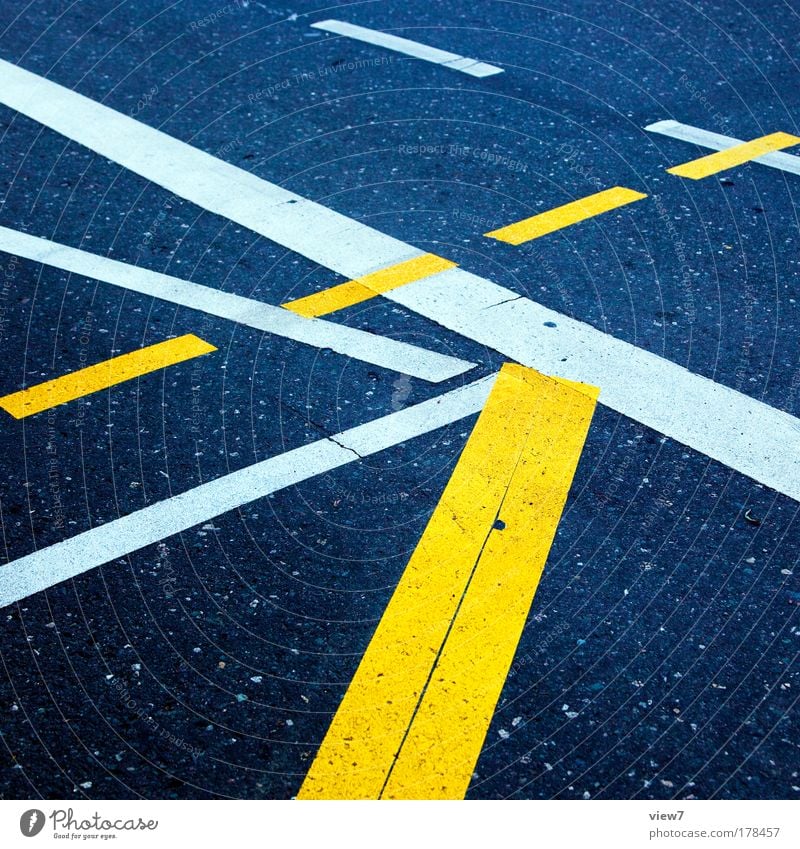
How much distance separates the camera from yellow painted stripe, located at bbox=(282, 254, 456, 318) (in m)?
4.46

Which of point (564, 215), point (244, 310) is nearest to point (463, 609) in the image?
point (244, 310)

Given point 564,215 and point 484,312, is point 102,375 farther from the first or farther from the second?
point 564,215

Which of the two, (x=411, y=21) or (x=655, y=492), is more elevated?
(x=411, y=21)

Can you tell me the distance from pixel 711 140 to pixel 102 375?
389cm

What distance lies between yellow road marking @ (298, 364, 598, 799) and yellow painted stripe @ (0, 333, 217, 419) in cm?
126

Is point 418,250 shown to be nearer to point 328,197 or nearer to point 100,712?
point 328,197

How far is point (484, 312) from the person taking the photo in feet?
14.6

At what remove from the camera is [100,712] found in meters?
2.69

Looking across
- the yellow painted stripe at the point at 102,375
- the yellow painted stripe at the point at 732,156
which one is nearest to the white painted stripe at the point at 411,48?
the yellow painted stripe at the point at 732,156

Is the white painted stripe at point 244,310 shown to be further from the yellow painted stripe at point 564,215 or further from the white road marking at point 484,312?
the yellow painted stripe at point 564,215

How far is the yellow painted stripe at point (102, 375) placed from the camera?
3822 millimetres

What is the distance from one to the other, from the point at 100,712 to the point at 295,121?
4.28 meters

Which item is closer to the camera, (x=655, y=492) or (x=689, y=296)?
Result: (x=655, y=492)

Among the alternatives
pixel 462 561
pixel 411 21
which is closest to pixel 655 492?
pixel 462 561
